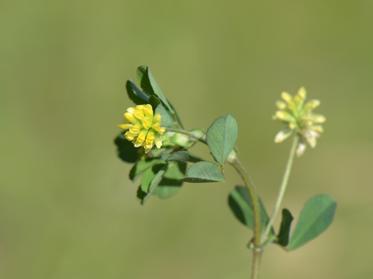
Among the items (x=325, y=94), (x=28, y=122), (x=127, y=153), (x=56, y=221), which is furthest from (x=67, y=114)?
(x=127, y=153)

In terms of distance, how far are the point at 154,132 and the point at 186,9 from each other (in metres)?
2.61

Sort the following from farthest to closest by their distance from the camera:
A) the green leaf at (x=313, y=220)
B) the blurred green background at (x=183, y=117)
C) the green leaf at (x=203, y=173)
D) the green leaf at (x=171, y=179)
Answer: the blurred green background at (x=183, y=117) < the green leaf at (x=313, y=220) < the green leaf at (x=171, y=179) < the green leaf at (x=203, y=173)

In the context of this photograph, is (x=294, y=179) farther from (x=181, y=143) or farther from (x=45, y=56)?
(x=181, y=143)

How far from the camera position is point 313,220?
3.69ft

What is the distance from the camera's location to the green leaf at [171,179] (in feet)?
3.24

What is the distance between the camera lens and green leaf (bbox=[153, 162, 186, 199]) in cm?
99

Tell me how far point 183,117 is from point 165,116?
2107 millimetres

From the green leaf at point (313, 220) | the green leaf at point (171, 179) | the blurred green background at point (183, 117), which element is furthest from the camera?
the blurred green background at point (183, 117)

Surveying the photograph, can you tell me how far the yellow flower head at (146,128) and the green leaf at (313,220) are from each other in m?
0.34

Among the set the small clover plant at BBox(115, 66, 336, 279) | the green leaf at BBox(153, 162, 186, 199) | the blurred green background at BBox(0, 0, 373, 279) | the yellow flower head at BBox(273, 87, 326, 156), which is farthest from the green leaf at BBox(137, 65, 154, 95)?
the blurred green background at BBox(0, 0, 373, 279)

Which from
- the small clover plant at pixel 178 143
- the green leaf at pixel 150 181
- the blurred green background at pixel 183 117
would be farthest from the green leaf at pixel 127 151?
the blurred green background at pixel 183 117

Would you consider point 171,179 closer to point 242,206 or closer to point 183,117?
point 242,206

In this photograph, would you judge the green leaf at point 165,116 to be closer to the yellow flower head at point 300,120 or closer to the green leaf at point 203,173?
the green leaf at point 203,173

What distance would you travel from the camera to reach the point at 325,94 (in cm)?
317
